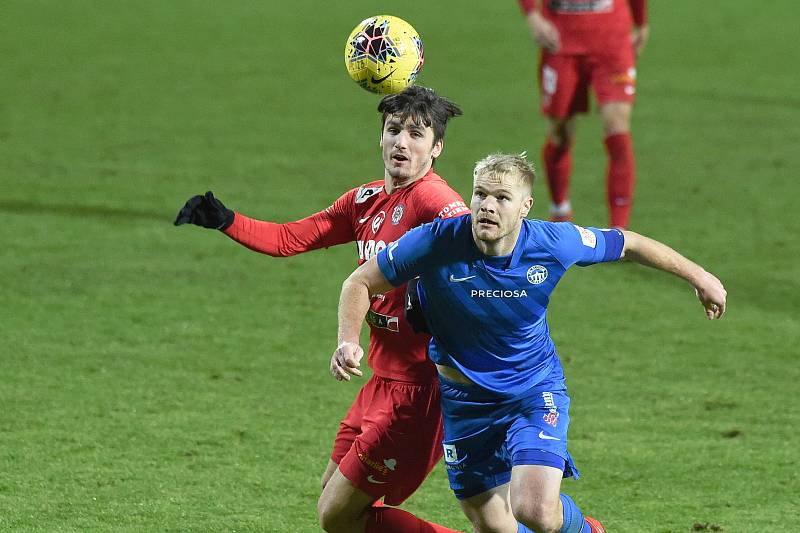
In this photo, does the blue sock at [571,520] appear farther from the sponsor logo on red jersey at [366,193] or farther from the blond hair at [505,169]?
the sponsor logo on red jersey at [366,193]

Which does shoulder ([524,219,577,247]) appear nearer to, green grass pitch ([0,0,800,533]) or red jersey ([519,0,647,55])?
green grass pitch ([0,0,800,533])

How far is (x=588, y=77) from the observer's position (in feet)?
34.6

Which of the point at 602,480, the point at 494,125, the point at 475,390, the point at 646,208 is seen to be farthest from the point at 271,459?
the point at 494,125

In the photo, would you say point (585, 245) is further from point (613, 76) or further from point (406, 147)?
point (613, 76)

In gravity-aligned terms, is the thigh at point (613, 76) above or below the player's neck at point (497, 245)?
above

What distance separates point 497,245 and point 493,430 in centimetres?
66

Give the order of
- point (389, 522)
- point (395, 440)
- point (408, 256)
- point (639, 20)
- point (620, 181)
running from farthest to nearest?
point (639, 20) < point (620, 181) < point (389, 522) < point (395, 440) < point (408, 256)

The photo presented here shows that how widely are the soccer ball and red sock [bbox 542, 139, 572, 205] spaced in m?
5.00

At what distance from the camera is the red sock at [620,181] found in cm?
1023

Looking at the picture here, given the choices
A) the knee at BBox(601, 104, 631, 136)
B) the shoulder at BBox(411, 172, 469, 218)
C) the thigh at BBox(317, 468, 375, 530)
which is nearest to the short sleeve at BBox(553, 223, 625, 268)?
the shoulder at BBox(411, 172, 469, 218)

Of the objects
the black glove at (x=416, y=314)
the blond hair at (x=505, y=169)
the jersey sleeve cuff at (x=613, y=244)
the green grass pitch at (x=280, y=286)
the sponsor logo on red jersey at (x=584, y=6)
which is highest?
the sponsor logo on red jersey at (x=584, y=6)

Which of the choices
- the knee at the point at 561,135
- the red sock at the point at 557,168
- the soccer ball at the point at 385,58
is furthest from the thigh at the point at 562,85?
the soccer ball at the point at 385,58

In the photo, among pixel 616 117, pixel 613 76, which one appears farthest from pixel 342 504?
pixel 613 76

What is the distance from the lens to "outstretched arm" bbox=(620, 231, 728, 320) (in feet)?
16.0
